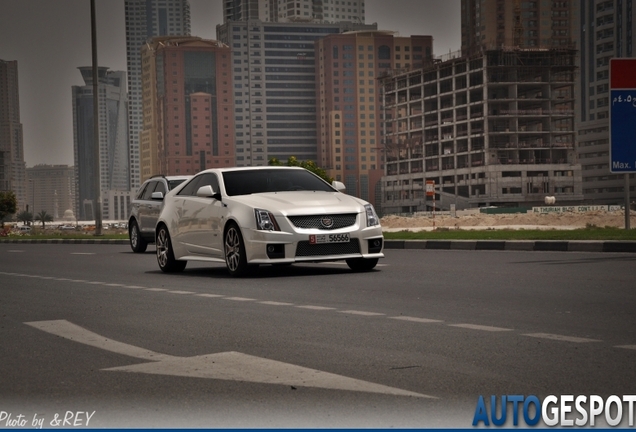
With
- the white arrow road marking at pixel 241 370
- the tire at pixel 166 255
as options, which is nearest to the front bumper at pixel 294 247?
the tire at pixel 166 255

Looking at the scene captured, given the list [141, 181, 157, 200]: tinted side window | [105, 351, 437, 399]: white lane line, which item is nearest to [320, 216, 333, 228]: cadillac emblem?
[105, 351, 437, 399]: white lane line

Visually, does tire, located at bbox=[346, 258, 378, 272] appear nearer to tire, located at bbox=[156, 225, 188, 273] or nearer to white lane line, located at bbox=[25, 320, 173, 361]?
tire, located at bbox=[156, 225, 188, 273]

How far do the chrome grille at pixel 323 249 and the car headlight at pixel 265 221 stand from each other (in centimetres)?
44

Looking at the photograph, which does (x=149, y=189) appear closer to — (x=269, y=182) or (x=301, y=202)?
(x=269, y=182)

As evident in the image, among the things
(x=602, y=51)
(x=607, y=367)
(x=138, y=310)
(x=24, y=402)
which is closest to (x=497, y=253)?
(x=138, y=310)

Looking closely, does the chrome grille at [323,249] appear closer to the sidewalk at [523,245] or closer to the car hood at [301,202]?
the car hood at [301,202]

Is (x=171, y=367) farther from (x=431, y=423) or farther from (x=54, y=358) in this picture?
(x=431, y=423)

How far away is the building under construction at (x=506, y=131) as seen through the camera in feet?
484

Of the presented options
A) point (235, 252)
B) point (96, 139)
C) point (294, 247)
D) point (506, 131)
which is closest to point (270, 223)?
point (294, 247)

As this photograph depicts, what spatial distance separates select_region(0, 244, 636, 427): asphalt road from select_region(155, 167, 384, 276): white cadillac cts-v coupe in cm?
86

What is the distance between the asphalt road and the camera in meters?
5.04

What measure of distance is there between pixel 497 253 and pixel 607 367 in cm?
1372

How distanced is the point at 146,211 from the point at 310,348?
58.2ft

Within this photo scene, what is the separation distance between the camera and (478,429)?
4402mm
